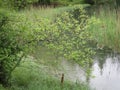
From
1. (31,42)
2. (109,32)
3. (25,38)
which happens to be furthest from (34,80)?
(109,32)

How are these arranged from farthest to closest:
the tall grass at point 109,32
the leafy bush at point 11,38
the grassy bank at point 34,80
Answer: the tall grass at point 109,32 < the grassy bank at point 34,80 < the leafy bush at point 11,38

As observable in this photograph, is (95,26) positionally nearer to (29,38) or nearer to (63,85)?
(63,85)

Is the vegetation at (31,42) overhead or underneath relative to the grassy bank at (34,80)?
overhead

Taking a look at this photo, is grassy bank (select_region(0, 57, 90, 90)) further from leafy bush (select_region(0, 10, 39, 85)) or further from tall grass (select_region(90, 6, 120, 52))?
tall grass (select_region(90, 6, 120, 52))

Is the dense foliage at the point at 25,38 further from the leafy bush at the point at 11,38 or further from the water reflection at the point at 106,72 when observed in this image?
the water reflection at the point at 106,72

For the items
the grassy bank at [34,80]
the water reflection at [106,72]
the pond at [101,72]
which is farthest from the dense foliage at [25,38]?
the water reflection at [106,72]

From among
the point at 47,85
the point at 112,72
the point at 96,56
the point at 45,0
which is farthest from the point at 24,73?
the point at 45,0

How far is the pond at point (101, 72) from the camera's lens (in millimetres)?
8737

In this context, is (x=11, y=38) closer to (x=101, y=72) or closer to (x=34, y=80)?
(x=34, y=80)

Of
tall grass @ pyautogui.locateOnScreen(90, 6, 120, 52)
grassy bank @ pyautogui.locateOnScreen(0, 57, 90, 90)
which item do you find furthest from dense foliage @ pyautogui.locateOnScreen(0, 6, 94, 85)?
tall grass @ pyautogui.locateOnScreen(90, 6, 120, 52)

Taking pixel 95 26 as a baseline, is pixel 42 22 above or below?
above

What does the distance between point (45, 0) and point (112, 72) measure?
84.0 ft

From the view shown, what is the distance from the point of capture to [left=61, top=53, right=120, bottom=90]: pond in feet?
28.7

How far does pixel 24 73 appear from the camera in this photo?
7.51 m
